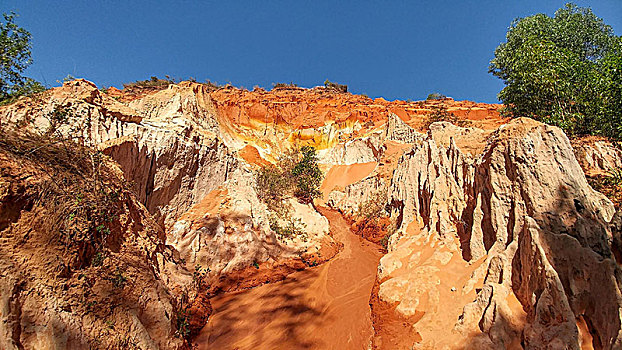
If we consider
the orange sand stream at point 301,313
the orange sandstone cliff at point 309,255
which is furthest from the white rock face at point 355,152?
the orange sand stream at point 301,313

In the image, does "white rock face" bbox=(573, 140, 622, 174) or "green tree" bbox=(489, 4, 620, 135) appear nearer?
"white rock face" bbox=(573, 140, 622, 174)

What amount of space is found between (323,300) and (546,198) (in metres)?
5.82

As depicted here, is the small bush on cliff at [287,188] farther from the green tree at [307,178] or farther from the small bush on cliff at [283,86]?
the small bush on cliff at [283,86]

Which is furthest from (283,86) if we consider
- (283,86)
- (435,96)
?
(435,96)

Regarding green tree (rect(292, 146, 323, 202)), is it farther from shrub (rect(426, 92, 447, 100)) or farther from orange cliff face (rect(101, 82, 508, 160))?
shrub (rect(426, 92, 447, 100))

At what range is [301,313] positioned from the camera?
23.0 feet

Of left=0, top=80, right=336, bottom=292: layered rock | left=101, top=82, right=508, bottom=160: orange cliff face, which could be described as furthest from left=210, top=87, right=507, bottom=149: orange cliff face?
left=0, top=80, right=336, bottom=292: layered rock

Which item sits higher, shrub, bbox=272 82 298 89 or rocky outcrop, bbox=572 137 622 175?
shrub, bbox=272 82 298 89

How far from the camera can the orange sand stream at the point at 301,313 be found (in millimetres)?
5812

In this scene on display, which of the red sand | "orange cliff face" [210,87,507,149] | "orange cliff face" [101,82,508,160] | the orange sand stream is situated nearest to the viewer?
the orange sand stream

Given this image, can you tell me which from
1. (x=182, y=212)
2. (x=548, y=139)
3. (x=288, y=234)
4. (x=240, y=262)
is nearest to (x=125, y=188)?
(x=182, y=212)

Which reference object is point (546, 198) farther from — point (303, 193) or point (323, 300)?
point (303, 193)

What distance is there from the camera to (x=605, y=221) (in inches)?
164

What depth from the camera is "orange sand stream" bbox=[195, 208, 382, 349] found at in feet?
19.1
